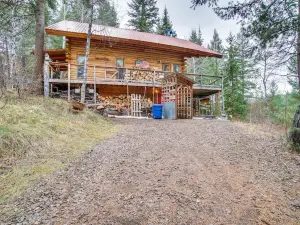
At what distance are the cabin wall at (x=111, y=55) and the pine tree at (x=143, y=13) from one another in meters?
11.8

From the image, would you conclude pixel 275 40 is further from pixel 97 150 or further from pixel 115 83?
pixel 115 83

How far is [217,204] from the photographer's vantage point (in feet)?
8.65

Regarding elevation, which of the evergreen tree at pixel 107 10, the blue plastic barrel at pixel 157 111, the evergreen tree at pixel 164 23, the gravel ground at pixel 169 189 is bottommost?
the gravel ground at pixel 169 189

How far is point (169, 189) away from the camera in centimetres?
294

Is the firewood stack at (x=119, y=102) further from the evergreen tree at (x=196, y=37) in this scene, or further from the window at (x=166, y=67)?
the evergreen tree at (x=196, y=37)

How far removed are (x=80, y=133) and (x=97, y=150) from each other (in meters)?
1.48

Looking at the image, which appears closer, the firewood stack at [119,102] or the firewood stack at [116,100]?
the firewood stack at [119,102]

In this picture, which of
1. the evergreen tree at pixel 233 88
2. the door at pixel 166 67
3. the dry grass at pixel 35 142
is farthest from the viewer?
the evergreen tree at pixel 233 88

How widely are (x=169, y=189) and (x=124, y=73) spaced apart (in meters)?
11.8

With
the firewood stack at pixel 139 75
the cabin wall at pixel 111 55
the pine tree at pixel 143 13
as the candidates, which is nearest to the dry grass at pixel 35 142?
the firewood stack at pixel 139 75

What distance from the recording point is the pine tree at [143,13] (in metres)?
26.2

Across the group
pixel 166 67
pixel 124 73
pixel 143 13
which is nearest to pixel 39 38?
pixel 124 73

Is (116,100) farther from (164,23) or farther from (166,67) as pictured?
(164,23)

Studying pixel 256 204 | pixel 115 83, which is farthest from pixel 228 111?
pixel 256 204
